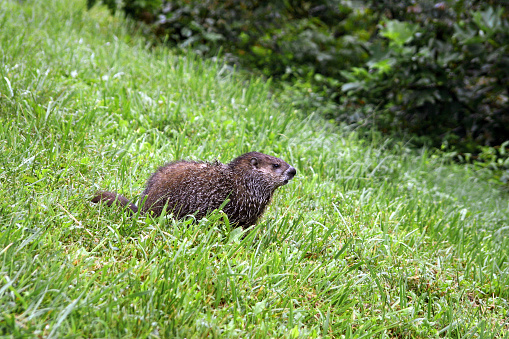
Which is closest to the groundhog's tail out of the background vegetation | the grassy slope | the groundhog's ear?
the grassy slope

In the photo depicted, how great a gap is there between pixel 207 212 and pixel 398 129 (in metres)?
5.30

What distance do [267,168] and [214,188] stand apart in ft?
1.90

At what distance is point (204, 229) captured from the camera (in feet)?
10.3

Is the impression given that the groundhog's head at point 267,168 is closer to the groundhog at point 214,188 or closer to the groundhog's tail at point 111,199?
the groundhog at point 214,188

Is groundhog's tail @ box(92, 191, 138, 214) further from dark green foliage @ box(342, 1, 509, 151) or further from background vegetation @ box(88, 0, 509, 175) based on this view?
dark green foliage @ box(342, 1, 509, 151)

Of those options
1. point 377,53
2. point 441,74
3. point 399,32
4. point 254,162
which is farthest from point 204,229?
point 441,74

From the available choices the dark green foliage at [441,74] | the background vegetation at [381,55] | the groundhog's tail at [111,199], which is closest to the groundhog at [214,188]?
the groundhog's tail at [111,199]

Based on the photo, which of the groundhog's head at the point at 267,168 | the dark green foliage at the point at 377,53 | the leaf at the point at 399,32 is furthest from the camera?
the dark green foliage at the point at 377,53

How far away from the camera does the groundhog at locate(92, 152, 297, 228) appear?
3.31 meters

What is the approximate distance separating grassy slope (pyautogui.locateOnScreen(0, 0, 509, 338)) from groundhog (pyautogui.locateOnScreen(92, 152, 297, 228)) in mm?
185

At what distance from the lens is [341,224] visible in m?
3.92

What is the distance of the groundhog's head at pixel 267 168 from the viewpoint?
373 cm

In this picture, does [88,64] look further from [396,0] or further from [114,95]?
[396,0]

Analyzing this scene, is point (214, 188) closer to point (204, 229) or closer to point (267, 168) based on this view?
→ point (204, 229)
